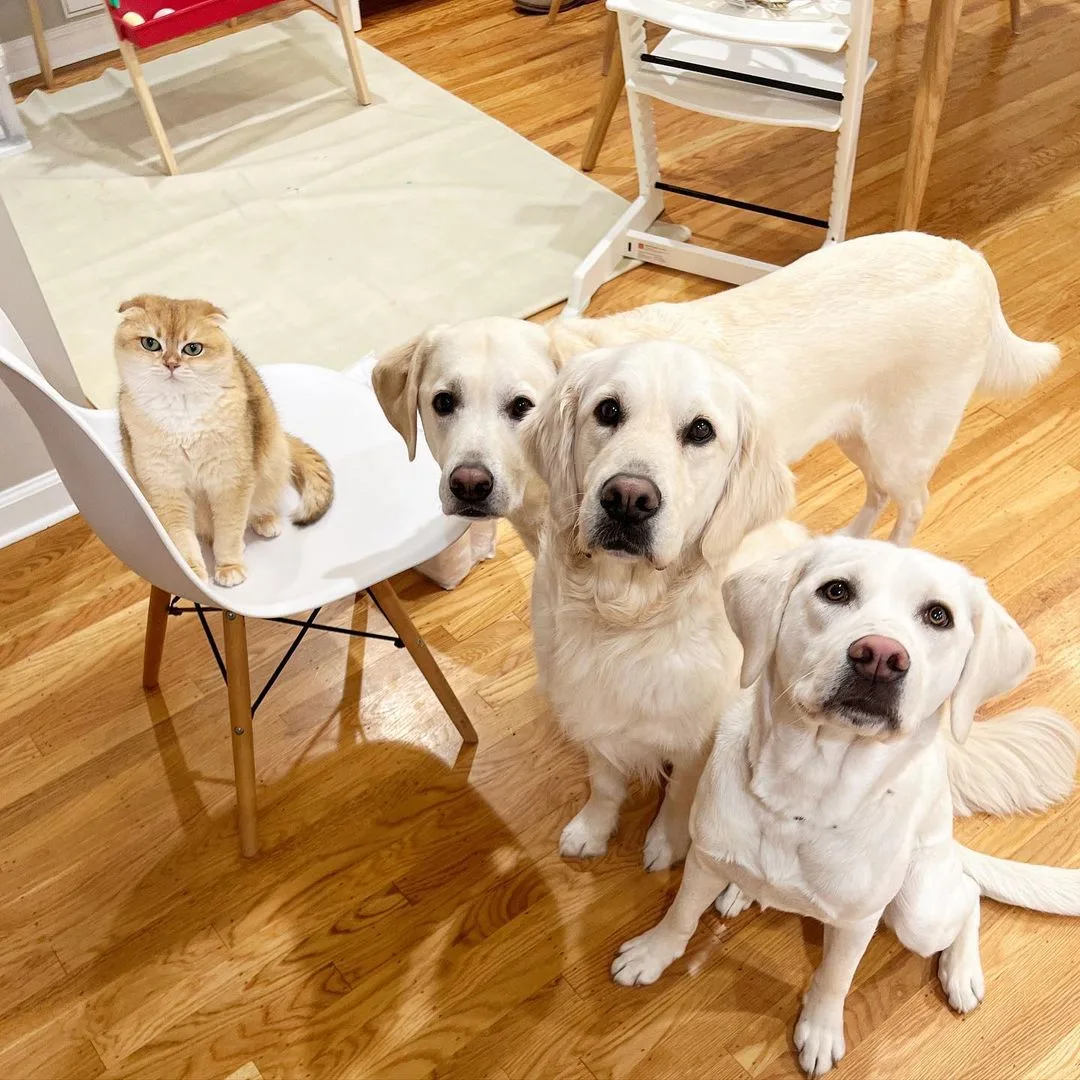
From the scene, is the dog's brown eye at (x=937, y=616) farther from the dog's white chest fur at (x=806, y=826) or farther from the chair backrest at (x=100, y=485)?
the chair backrest at (x=100, y=485)

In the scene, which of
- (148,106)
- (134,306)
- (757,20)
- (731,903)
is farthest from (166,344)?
(148,106)

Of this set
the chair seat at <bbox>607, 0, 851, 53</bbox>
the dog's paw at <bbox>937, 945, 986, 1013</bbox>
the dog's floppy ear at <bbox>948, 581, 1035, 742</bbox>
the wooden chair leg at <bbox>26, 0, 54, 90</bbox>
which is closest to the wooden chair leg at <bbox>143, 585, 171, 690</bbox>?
the dog's floppy ear at <bbox>948, 581, 1035, 742</bbox>

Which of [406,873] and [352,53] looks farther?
[352,53]

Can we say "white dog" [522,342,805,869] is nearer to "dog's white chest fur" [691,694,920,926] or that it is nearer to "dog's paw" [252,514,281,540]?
"dog's white chest fur" [691,694,920,926]

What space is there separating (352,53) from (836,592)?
10.1 ft

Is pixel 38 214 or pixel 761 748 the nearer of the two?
pixel 761 748

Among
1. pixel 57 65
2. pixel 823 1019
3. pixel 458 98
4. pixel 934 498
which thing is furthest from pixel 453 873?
pixel 57 65

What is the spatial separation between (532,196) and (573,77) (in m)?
0.76

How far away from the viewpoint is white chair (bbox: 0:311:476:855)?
1333 mm

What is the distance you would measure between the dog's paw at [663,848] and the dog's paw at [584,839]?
8 cm

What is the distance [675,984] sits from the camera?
1655mm

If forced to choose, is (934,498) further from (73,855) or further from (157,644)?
(73,855)

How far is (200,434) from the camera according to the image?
1.49 m

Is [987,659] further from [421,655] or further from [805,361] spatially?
[421,655]
